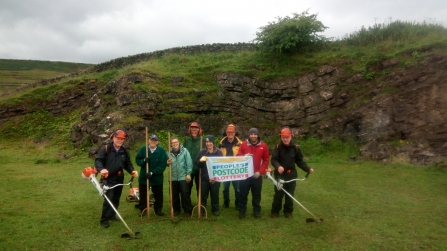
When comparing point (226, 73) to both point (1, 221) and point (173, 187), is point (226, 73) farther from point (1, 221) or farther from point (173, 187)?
point (1, 221)

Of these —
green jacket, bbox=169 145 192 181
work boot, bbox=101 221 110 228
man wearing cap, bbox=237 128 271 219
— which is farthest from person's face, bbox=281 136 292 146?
work boot, bbox=101 221 110 228

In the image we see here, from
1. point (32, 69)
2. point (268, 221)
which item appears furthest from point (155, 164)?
point (32, 69)

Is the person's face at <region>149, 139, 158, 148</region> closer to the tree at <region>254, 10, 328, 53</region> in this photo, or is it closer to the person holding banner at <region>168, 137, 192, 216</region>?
the person holding banner at <region>168, 137, 192, 216</region>

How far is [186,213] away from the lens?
774 cm

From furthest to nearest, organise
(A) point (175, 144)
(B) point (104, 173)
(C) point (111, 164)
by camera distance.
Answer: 1. (A) point (175, 144)
2. (C) point (111, 164)
3. (B) point (104, 173)

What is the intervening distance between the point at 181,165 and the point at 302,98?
11.2 metres

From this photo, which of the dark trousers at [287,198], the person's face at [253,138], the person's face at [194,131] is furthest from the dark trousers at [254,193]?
the person's face at [194,131]

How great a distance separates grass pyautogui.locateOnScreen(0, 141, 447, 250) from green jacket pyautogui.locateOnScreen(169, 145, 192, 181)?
102cm

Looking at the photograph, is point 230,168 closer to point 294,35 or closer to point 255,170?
point 255,170

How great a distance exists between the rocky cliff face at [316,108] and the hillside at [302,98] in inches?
1.9

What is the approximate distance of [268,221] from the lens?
732cm

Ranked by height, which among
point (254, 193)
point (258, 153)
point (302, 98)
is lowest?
point (254, 193)

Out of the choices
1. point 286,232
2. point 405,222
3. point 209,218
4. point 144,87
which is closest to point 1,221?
point 209,218

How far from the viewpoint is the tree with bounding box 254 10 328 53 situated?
60.8 ft
